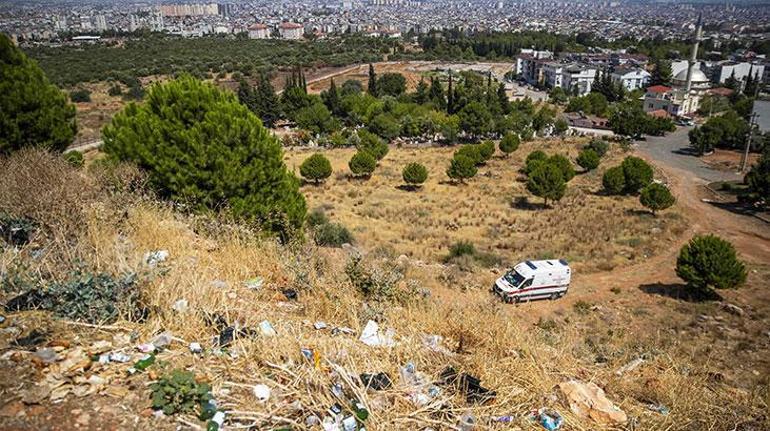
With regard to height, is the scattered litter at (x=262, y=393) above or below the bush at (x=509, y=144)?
above

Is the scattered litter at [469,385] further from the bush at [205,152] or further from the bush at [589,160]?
the bush at [589,160]

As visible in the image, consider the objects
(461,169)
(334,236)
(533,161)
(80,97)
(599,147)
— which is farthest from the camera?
(80,97)

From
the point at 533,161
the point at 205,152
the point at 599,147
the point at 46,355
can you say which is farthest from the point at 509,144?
the point at 46,355

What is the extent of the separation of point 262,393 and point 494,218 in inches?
866

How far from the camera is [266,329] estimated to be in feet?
13.4

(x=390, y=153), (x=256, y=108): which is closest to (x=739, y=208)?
(x=390, y=153)

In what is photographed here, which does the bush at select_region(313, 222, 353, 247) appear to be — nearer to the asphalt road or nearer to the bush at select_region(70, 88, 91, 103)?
the asphalt road

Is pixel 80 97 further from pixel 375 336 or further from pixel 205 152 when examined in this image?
pixel 375 336

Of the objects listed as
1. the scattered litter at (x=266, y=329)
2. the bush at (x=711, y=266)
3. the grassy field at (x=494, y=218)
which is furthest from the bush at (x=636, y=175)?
the scattered litter at (x=266, y=329)

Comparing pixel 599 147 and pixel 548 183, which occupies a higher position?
pixel 548 183

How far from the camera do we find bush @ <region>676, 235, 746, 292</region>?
48.0 feet

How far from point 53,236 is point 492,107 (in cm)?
4948

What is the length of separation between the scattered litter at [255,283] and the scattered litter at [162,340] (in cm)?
185

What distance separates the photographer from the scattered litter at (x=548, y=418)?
3375 mm
